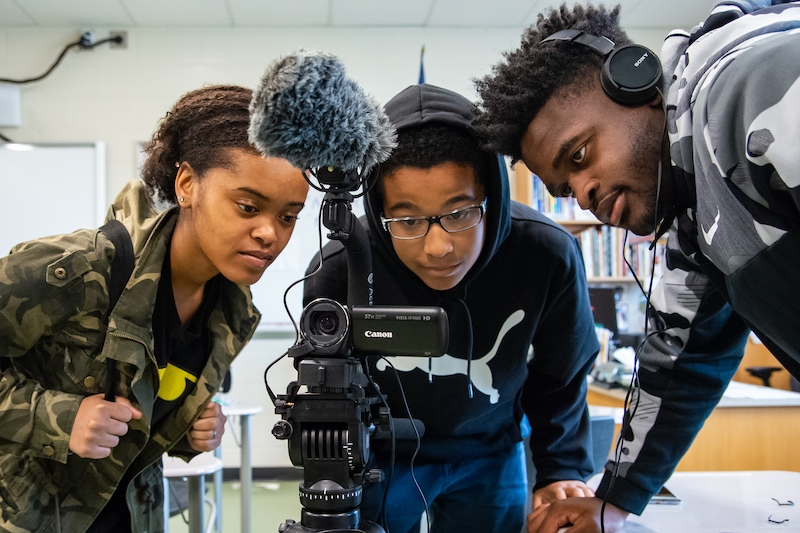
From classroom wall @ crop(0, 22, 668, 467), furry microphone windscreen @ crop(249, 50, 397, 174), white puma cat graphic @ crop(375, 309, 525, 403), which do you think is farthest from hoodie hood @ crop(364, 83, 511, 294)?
classroom wall @ crop(0, 22, 668, 467)

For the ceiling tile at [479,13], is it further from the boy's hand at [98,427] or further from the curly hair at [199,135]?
the boy's hand at [98,427]

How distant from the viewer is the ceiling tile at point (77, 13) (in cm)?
375

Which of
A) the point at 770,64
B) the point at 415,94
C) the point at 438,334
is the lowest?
the point at 438,334

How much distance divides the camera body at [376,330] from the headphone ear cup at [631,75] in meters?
0.47

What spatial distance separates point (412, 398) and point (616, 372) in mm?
1805

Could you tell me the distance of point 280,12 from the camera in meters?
3.90

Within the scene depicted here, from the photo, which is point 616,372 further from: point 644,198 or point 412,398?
point 644,198

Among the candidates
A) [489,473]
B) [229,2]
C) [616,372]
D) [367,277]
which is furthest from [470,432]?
[229,2]

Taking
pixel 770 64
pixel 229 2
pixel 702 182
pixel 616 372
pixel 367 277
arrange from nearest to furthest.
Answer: pixel 770 64 < pixel 702 182 < pixel 367 277 < pixel 616 372 < pixel 229 2

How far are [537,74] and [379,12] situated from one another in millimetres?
3293

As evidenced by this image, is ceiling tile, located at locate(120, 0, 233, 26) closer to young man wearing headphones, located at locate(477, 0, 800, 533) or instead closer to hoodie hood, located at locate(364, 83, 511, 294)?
hoodie hood, located at locate(364, 83, 511, 294)

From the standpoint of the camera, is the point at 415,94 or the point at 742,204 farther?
the point at 415,94

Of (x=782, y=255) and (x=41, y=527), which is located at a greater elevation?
(x=782, y=255)

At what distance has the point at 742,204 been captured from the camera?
650 millimetres
